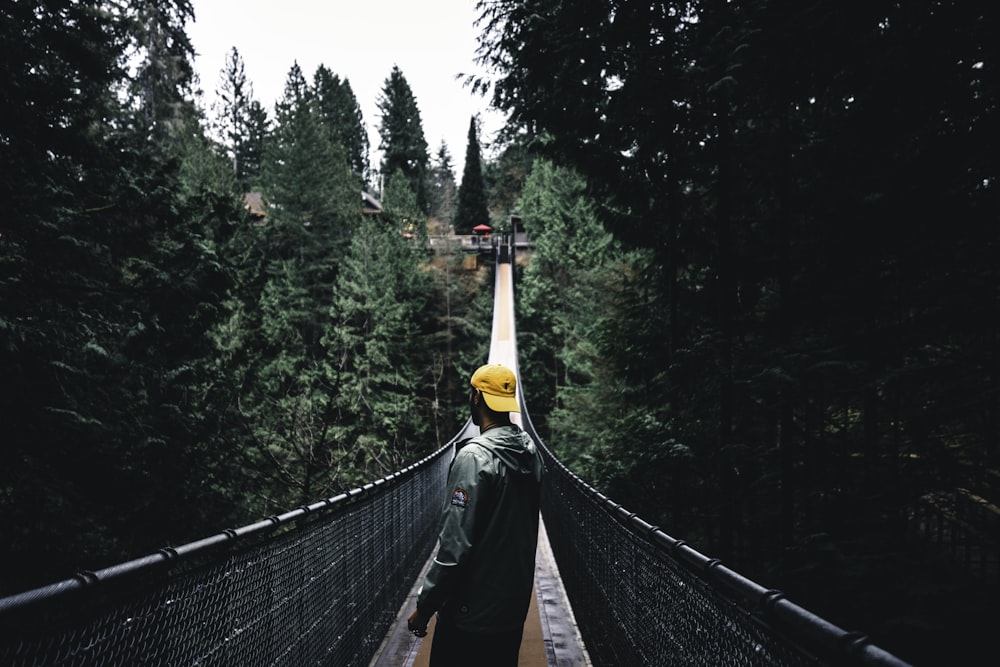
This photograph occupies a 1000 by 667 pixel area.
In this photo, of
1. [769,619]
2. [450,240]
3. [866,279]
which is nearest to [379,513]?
[769,619]

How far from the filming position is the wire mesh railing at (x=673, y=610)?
127cm

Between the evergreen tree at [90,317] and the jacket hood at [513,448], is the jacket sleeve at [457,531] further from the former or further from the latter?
the evergreen tree at [90,317]

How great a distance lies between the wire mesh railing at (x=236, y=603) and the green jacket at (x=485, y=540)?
573mm

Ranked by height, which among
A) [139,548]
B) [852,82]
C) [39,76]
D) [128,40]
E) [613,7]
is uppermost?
[128,40]

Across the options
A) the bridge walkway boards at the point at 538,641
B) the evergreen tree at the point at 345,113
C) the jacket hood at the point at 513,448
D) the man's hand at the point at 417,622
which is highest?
the evergreen tree at the point at 345,113

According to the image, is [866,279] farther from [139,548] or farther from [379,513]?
[139,548]

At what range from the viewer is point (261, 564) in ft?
7.02

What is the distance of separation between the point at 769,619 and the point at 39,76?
6.81m

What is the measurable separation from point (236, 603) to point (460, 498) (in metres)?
0.75

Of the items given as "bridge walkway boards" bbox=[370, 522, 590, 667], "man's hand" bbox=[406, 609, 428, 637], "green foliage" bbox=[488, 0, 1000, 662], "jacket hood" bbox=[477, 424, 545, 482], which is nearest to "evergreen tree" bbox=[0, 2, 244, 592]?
"bridge walkway boards" bbox=[370, 522, 590, 667]

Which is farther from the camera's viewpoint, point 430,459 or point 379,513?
point 430,459

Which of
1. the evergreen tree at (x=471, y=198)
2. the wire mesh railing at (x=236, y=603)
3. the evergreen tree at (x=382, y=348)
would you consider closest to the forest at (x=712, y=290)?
the wire mesh railing at (x=236, y=603)

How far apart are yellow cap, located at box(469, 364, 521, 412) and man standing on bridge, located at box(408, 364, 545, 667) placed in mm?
25

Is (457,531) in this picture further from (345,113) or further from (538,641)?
(345,113)
